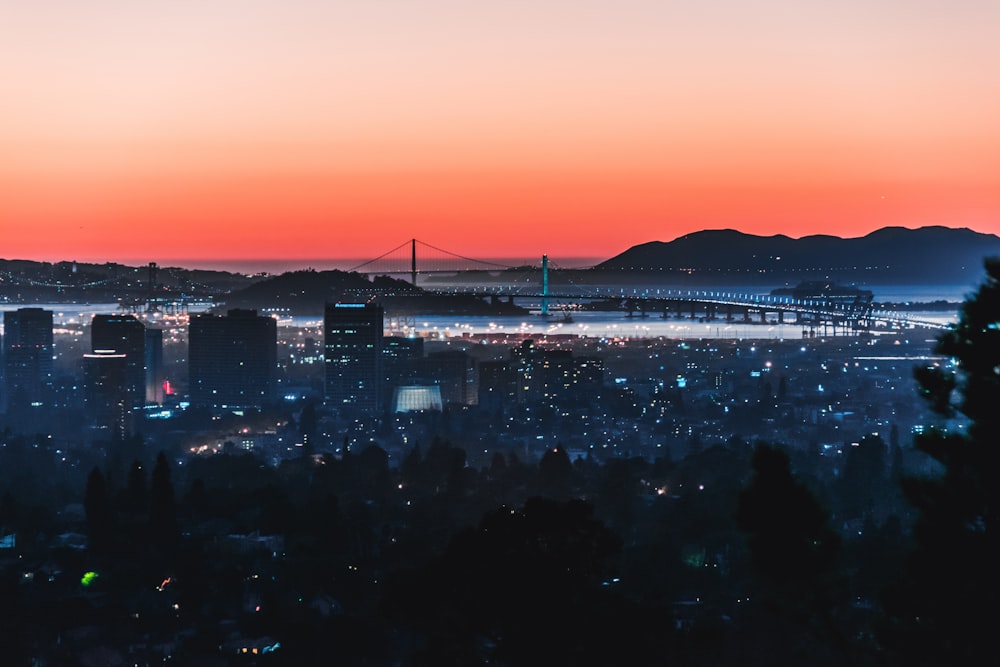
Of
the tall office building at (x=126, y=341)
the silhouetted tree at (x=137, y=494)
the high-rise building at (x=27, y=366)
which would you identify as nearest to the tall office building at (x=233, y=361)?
the tall office building at (x=126, y=341)

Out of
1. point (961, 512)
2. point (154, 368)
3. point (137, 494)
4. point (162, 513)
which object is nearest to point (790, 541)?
Answer: point (961, 512)

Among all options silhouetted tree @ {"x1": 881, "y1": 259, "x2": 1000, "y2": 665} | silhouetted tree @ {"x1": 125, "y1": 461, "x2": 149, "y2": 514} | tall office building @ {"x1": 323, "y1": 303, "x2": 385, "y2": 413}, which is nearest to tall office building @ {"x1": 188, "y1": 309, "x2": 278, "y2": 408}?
tall office building @ {"x1": 323, "y1": 303, "x2": 385, "y2": 413}

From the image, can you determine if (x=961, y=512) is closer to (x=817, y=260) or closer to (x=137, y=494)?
(x=137, y=494)

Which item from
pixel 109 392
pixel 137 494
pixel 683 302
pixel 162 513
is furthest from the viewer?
pixel 683 302

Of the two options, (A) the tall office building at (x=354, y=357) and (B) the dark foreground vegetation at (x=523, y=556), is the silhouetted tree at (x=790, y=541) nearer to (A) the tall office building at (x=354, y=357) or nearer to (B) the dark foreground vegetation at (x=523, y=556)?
(B) the dark foreground vegetation at (x=523, y=556)

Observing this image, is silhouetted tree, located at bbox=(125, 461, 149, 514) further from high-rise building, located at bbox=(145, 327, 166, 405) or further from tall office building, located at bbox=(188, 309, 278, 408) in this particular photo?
high-rise building, located at bbox=(145, 327, 166, 405)
